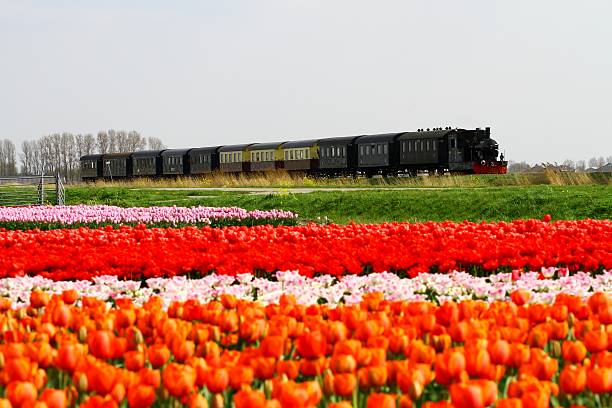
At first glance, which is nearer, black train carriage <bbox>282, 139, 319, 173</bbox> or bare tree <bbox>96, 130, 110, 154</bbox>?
black train carriage <bbox>282, 139, 319, 173</bbox>

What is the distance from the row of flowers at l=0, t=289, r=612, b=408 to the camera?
3072 millimetres

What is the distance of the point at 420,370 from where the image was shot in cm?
326

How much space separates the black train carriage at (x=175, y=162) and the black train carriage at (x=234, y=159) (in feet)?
10.9

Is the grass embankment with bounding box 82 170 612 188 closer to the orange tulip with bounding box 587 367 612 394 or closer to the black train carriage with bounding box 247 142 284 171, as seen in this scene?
the black train carriage with bounding box 247 142 284 171

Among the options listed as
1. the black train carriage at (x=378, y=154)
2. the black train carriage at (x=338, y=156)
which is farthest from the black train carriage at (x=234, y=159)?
the black train carriage at (x=378, y=154)

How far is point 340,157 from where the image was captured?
5050cm

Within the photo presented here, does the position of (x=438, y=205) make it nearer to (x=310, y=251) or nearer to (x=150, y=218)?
(x=150, y=218)

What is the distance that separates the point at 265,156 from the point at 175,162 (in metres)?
9.18

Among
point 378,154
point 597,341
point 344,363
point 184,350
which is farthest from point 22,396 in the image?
point 378,154

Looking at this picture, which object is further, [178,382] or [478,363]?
[478,363]

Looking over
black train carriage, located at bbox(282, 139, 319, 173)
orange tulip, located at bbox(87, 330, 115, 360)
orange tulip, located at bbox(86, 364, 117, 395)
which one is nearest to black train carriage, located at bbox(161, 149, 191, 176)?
black train carriage, located at bbox(282, 139, 319, 173)

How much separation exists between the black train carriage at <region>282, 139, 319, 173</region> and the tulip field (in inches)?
1740

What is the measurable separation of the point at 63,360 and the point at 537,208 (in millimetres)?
17820

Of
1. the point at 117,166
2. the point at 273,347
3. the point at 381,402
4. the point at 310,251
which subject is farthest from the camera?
the point at 117,166
